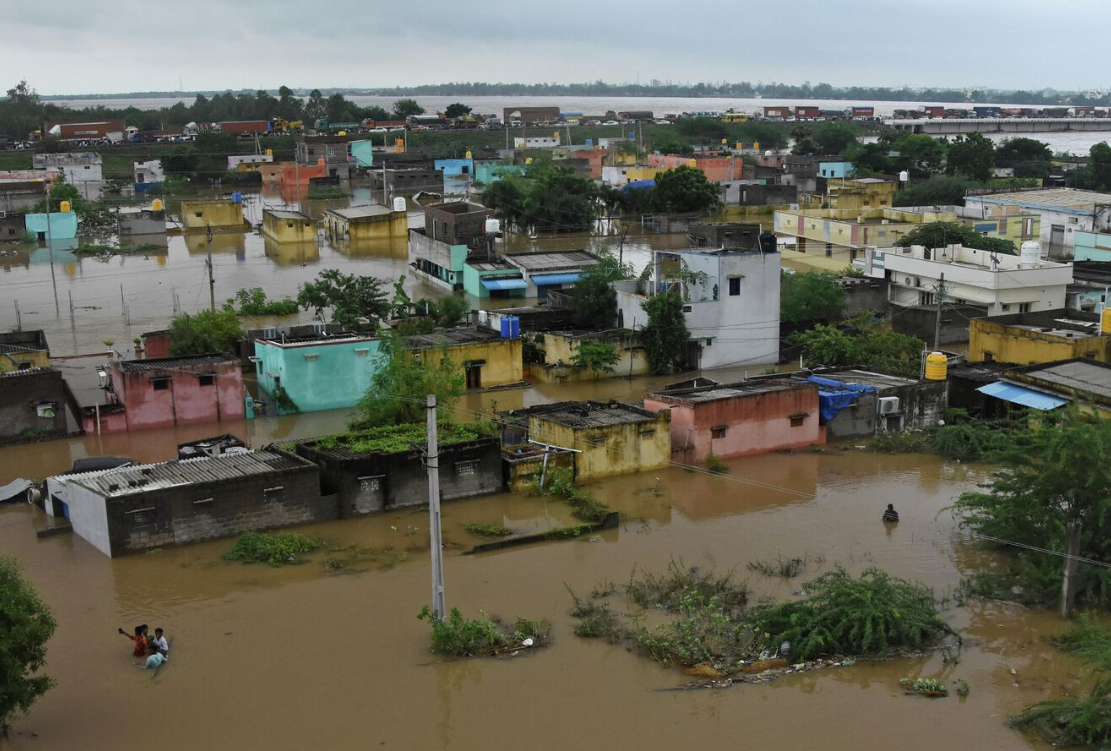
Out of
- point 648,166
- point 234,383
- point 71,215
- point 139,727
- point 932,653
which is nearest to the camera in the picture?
point 139,727

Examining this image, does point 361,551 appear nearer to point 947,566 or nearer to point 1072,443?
point 947,566

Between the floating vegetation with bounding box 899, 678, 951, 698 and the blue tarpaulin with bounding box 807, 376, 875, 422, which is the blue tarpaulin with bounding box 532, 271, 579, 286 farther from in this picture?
the floating vegetation with bounding box 899, 678, 951, 698

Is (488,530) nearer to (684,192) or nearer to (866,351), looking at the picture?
(866,351)

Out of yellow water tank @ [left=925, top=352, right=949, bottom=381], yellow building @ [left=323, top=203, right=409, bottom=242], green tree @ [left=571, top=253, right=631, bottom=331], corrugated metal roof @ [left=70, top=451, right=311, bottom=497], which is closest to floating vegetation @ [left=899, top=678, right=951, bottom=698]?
corrugated metal roof @ [left=70, top=451, right=311, bottom=497]

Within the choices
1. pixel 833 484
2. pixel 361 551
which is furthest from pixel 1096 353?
pixel 361 551

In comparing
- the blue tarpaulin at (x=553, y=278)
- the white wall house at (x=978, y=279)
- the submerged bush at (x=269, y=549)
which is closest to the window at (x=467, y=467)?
the submerged bush at (x=269, y=549)

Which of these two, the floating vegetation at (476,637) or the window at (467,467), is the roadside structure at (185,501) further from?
the floating vegetation at (476,637)
